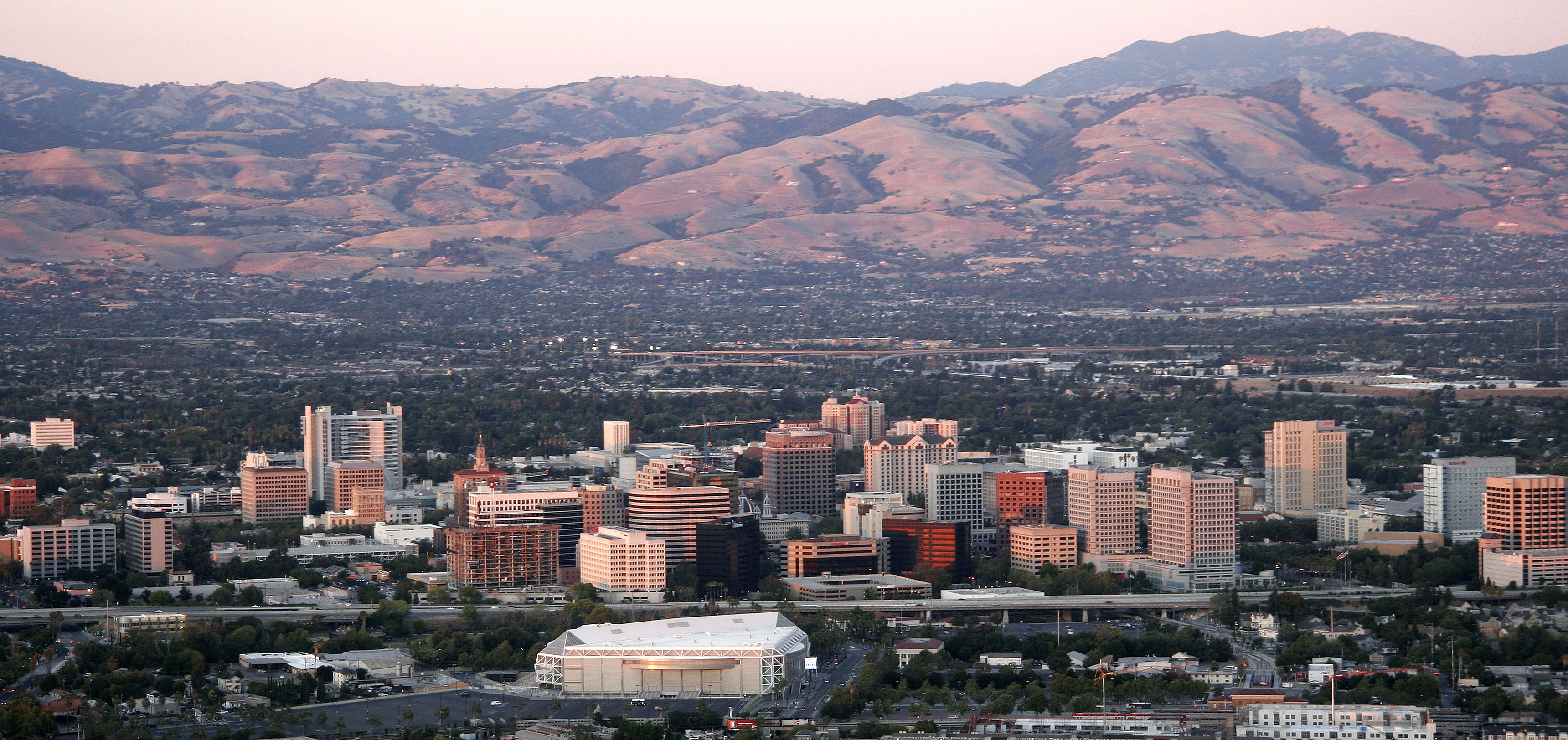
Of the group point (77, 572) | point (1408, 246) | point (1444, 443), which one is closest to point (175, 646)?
point (77, 572)

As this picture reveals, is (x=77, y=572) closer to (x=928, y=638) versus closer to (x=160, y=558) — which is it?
(x=160, y=558)

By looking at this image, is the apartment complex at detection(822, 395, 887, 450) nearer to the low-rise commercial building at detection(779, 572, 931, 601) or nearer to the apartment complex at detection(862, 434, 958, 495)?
the apartment complex at detection(862, 434, 958, 495)

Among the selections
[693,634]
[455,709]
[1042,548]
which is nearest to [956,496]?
[1042,548]

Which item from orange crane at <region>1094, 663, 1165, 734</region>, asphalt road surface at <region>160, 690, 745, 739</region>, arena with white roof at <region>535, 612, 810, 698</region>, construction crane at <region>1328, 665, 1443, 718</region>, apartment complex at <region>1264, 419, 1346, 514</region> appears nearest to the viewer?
orange crane at <region>1094, 663, 1165, 734</region>

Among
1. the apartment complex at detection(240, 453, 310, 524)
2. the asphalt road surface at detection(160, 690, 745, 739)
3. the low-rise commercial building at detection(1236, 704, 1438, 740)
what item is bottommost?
the asphalt road surface at detection(160, 690, 745, 739)

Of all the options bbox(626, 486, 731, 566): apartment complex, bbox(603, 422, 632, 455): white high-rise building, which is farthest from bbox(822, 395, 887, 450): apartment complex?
bbox(626, 486, 731, 566): apartment complex

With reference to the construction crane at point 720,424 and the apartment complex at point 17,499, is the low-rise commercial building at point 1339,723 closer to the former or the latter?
the apartment complex at point 17,499

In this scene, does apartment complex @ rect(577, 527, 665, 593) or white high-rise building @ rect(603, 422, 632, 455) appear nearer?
apartment complex @ rect(577, 527, 665, 593)

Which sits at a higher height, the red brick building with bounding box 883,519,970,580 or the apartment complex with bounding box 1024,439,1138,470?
the apartment complex with bounding box 1024,439,1138,470
